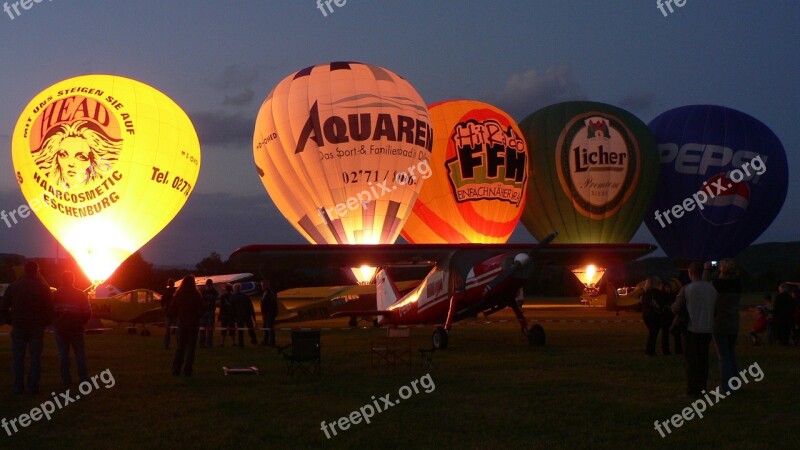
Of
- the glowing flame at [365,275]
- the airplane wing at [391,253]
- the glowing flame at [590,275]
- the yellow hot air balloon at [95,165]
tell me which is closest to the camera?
the airplane wing at [391,253]

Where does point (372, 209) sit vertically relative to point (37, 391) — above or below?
above

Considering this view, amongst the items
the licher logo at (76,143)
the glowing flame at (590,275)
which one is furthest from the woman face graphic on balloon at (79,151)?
the glowing flame at (590,275)

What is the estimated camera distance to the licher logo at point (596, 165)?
37.8 meters

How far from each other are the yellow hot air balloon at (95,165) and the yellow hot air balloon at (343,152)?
4.38 meters

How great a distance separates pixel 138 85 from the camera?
30.4 m

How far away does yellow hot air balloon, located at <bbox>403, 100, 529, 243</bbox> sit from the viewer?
115 feet

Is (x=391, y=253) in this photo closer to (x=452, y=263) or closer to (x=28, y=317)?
(x=452, y=263)

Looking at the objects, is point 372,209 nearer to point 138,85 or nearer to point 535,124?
point 138,85

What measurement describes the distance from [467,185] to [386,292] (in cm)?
1245

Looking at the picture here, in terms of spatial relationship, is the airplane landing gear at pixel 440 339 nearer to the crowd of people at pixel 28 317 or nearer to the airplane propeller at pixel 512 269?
the airplane propeller at pixel 512 269

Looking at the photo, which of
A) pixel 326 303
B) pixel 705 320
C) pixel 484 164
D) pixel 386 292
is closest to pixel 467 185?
pixel 484 164

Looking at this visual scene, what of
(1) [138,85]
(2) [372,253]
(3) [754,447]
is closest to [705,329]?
(3) [754,447]

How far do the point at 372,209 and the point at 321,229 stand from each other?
6.70 ft

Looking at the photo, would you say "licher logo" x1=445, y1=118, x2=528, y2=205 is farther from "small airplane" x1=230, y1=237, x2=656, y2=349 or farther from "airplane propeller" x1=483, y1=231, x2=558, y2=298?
"airplane propeller" x1=483, y1=231, x2=558, y2=298
